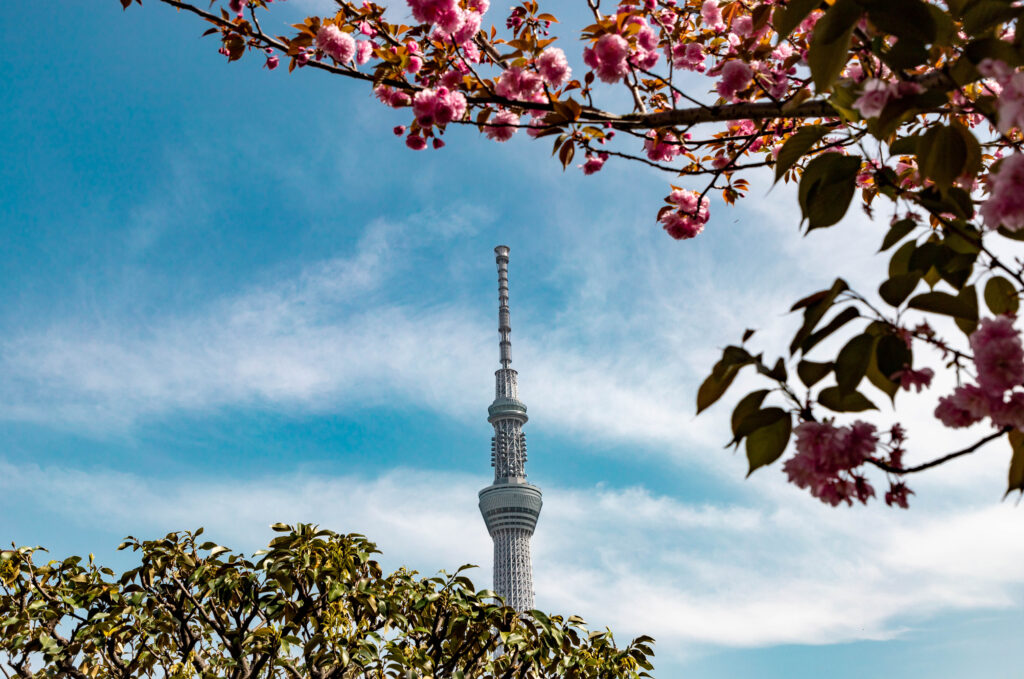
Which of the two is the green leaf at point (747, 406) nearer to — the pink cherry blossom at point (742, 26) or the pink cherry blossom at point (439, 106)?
the pink cherry blossom at point (439, 106)

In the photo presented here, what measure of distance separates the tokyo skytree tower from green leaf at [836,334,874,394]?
255 ft

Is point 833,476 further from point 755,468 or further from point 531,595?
point 531,595

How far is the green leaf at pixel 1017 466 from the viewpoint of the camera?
5.70ft

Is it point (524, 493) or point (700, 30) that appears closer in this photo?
point (700, 30)

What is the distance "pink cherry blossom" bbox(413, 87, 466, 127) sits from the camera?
369 centimetres

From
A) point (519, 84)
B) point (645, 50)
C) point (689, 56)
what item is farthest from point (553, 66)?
point (689, 56)

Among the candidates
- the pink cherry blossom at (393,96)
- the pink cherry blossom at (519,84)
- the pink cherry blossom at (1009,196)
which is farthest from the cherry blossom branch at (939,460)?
the pink cherry blossom at (393,96)

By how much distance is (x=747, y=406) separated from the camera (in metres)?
1.77

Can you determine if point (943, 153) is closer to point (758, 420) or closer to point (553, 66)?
point (758, 420)

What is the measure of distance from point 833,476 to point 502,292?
87731 millimetres

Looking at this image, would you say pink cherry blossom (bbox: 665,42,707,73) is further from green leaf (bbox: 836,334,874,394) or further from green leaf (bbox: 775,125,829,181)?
green leaf (bbox: 836,334,874,394)

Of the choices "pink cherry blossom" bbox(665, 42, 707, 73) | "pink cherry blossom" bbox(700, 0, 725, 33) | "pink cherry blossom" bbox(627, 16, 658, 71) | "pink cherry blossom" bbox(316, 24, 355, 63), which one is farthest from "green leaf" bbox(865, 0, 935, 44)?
"pink cherry blossom" bbox(665, 42, 707, 73)

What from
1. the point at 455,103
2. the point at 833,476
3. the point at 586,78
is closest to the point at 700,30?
the point at 586,78

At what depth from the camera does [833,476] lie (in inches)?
75.0
